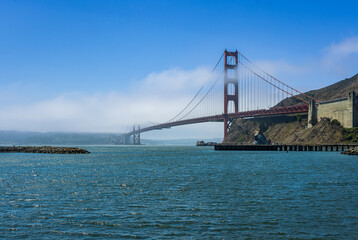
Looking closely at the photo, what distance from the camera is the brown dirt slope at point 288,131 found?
348 ft

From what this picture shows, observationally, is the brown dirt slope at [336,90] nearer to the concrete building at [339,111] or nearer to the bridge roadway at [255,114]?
the bridge roadway at [255,114]

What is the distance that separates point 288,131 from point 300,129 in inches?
270

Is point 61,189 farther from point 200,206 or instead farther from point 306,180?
point 306,180

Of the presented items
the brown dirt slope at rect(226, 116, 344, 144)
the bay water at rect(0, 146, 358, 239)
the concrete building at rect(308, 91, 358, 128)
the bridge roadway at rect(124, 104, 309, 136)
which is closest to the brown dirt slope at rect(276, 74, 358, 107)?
the brown dirt slope at rect(226, 116, 344, 144)

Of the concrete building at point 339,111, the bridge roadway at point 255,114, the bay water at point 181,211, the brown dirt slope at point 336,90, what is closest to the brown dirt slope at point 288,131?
the concrete building at point 339,111

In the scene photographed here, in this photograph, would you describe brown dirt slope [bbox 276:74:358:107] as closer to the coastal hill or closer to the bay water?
the coastal hill

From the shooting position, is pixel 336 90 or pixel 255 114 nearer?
pixel 255 114

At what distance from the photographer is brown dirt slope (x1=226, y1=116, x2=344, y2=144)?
105938 mm

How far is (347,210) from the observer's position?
17.8 meters

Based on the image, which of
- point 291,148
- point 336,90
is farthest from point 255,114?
point 336,90

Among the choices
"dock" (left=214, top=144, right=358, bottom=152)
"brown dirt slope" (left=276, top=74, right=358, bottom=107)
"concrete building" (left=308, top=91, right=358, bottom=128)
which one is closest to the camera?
"dock" (left=214, top=144, right=358, bottom=152)

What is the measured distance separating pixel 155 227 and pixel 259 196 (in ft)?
30.3

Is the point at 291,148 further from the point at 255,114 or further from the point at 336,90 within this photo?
the point at 336,90

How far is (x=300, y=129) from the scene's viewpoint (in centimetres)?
12481
